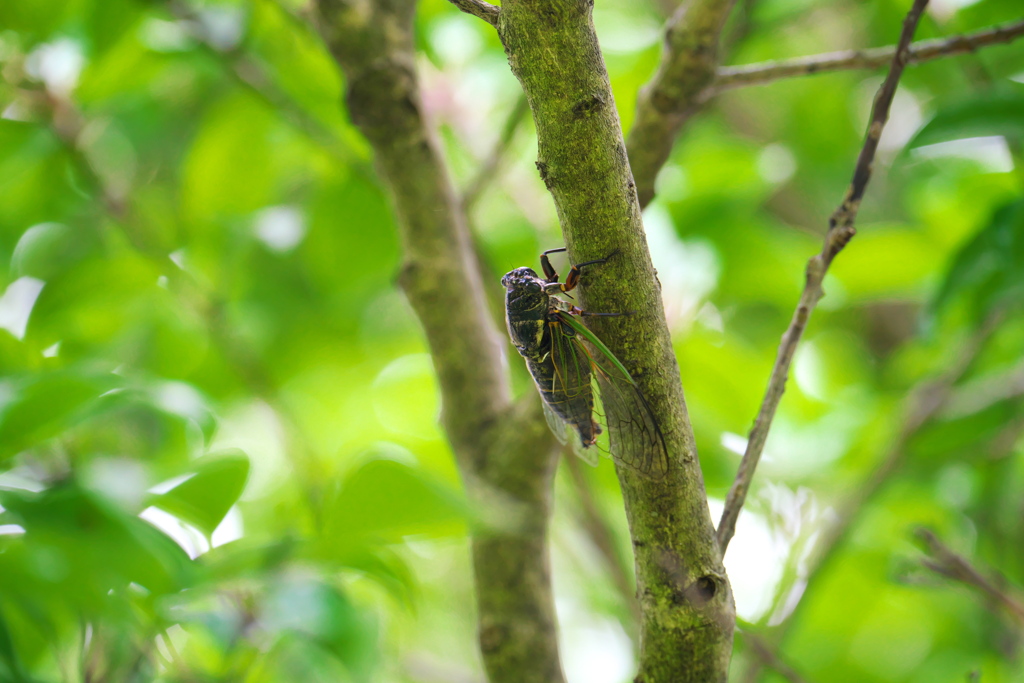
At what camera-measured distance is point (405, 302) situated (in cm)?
132

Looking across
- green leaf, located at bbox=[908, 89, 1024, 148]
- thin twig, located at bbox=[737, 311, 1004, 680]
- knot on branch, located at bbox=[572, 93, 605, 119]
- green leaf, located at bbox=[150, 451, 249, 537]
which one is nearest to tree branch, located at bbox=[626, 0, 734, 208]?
knot on branch, located at bbox=[572, 93, 605, 119]

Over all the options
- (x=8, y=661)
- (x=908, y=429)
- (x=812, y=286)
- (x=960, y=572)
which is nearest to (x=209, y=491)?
(x=8, y=661)

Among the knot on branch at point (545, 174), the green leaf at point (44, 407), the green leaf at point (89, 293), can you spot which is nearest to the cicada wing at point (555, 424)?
the knot on branch at point (545, 174)

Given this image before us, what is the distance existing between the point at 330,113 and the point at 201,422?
2.20 feet

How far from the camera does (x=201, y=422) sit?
810mm

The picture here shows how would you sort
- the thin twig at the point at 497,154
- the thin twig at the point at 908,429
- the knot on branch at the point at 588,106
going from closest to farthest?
the knot on branch at the point at 588,106
the thin twig at the point at 497,154
the thin twig at the point at 908,429

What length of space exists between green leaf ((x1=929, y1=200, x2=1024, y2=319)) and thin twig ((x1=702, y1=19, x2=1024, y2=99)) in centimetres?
29

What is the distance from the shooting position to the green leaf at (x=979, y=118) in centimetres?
91

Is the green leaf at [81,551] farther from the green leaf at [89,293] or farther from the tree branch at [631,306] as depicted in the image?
the green leaf at [89,293]

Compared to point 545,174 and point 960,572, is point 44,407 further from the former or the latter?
point 960,572

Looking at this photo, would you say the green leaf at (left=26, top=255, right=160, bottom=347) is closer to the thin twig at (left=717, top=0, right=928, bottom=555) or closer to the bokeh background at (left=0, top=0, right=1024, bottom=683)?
the bokeh background at (left=0, top=0, right=1024, bottom=683)

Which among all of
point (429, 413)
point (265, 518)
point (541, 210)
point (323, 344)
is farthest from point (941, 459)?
point (265, 518)

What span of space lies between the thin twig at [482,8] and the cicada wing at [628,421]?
0.24 m

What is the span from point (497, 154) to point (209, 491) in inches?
22.6
